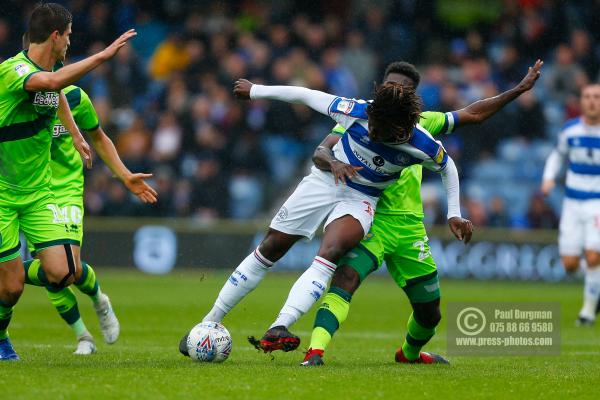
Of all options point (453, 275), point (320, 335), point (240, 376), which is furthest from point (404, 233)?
point (453, 275)

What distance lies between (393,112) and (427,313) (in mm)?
1665

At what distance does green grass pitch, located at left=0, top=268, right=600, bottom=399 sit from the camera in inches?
238

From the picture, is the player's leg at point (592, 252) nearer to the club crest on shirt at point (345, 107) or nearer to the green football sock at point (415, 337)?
the green football sock at point (415, 337)

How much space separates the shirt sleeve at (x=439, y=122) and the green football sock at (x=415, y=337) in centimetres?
140

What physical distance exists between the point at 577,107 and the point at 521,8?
10.1 ft

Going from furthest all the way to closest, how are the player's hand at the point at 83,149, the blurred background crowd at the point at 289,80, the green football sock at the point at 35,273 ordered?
the blurred background crowd at the point at 289,80, the green football sock at the point at 35,273, the player's hand at the point at 83,149

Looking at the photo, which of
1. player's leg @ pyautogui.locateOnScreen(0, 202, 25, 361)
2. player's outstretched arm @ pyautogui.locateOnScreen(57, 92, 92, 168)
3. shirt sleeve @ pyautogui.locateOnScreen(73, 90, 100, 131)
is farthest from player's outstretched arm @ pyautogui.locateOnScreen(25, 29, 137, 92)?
shirt sleeve @ pyautogui.locateOnScreen(73, 90, 100, 131)

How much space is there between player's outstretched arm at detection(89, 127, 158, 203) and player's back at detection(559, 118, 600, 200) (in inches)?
261

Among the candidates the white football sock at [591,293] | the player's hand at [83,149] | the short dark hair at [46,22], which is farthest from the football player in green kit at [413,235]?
the white football sock at [591,293]

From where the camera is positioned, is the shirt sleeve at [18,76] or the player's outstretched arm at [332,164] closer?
the shirt sleeve at [18,76]

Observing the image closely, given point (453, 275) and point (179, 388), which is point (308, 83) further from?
point (179, 388)

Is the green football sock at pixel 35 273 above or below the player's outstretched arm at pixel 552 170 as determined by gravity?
below

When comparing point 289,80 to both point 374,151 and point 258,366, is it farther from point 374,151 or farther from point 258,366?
point 258,366

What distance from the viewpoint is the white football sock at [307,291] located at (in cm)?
714
